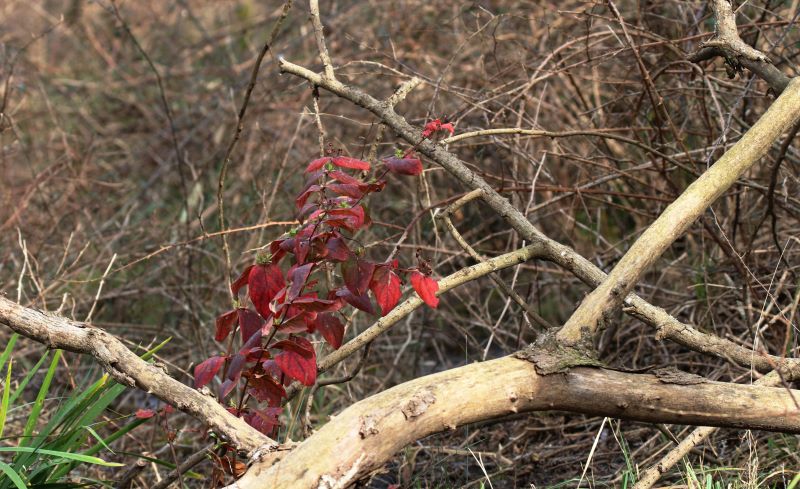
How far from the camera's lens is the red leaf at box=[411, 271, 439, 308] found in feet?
7.86

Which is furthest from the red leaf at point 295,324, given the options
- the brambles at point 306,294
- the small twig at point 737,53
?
the small twig at point 737,53

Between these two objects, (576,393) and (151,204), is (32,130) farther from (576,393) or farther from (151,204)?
(576,393)

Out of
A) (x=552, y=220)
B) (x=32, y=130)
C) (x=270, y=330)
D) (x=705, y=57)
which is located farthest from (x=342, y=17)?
(x=270, y=330)

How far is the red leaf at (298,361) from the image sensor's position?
94.9 inches

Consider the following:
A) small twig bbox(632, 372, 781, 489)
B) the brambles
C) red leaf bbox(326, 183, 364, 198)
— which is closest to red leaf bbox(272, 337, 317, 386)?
the brambles

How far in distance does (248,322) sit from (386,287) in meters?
0.42

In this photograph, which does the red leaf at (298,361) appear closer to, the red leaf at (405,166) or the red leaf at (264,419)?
the red leaf at (264,419)

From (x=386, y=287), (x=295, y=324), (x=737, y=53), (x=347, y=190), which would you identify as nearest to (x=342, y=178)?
(x=347, y=190)

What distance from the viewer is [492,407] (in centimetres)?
219

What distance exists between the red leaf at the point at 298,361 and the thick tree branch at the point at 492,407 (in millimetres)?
298

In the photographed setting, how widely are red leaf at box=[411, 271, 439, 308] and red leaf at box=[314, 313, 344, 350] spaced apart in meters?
0.25

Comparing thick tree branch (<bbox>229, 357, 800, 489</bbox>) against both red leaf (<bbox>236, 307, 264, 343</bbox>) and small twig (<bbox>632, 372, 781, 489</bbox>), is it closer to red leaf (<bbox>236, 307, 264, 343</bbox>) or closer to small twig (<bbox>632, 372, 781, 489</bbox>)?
small twig (<bbox>632, 372, 781, 489</bbox>)

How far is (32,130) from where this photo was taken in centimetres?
712

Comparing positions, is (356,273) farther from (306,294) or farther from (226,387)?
(226,387)
